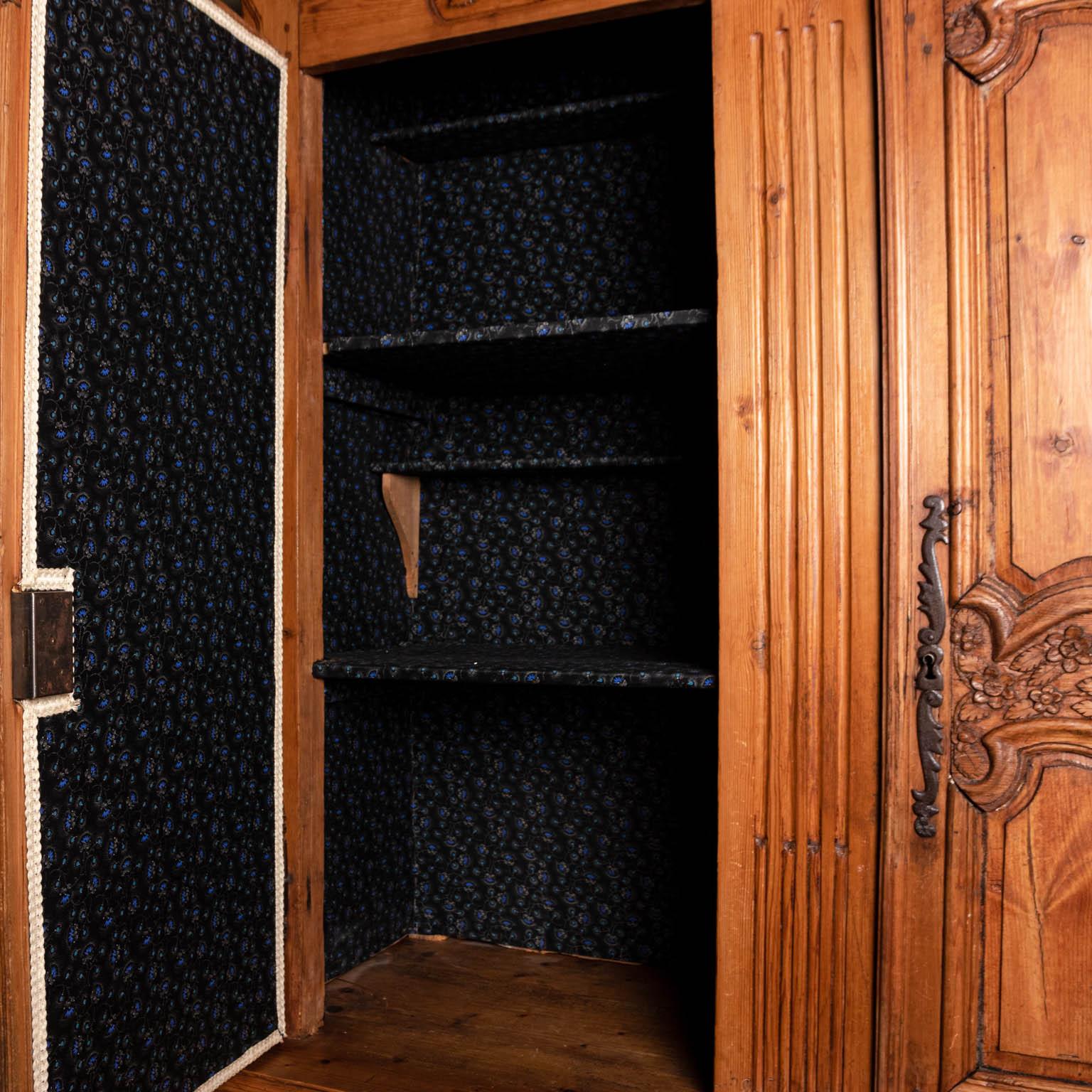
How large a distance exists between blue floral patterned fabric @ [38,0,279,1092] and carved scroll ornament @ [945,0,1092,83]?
57.0 inches

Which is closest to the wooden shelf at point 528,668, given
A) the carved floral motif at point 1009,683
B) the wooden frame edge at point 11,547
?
the carved floral motif at point 1009,683

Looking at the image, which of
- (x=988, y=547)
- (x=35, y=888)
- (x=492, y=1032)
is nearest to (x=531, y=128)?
(x=988, y=547)

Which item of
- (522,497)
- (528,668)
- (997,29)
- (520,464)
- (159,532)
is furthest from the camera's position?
(522,497)

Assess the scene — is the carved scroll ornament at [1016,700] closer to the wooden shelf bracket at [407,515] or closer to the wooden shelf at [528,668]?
the wooden shelf at [528,668]

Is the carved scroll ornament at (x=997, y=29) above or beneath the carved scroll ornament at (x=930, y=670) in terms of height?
above

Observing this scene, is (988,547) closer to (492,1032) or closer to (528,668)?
(528,668)

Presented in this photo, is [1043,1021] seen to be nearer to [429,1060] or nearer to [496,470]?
[429,1060]

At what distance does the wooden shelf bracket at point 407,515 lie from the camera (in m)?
2.68

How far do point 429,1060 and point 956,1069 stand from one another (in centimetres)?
105

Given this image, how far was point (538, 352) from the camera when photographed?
2270 mm

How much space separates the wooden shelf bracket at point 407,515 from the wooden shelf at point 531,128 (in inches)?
36.5

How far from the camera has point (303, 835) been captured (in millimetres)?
2232

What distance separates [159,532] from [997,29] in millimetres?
1787

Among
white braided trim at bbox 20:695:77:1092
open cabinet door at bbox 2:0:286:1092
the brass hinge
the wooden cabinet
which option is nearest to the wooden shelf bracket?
the wooden cabinet
